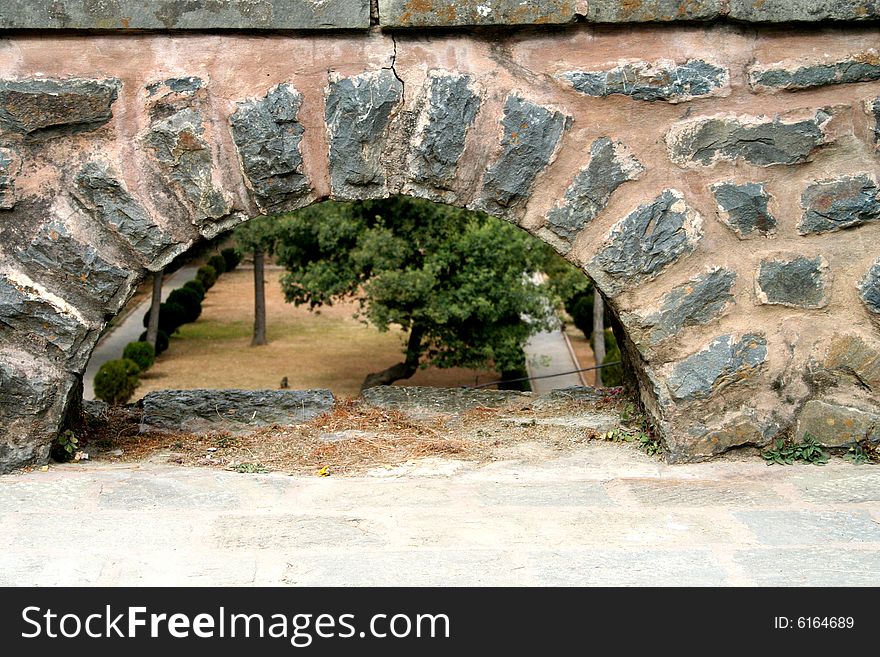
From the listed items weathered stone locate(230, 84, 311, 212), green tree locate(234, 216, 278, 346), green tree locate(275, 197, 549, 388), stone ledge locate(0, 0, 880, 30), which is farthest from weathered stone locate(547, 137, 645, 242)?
green tree locate(275, 197, 549, 388)

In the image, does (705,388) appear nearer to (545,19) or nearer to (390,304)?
(545,19)

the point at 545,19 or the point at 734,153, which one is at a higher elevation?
the point at 545,19

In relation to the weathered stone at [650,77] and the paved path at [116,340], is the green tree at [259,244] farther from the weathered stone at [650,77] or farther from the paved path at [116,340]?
the weathered stone at [650,77]

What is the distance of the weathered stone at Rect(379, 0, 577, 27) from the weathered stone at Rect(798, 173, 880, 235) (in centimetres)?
93

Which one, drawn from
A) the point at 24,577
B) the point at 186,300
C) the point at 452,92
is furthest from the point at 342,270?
the point at 24,577

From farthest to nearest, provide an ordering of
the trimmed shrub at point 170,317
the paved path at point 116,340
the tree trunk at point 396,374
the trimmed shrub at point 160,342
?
the trimmed shrub at point 170,317 < the trimmed shrub at point 160,342 < the paved path at point 116,340 < the tree trunk at point 396,374

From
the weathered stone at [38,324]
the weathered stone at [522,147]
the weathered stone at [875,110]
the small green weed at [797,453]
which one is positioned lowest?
the small green weed at [797,453]

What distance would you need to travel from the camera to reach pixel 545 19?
3201 mm

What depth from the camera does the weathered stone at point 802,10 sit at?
10.5ft

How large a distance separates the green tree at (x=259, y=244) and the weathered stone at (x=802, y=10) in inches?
310

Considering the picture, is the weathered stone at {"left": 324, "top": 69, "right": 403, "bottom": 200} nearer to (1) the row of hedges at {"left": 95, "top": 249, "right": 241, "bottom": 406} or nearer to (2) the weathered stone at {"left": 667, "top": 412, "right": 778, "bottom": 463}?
(2) the weathered stone at {"left": 667, "top": 412, "right": 778, "bottom": 463}

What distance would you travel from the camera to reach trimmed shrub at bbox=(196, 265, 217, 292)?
23337mm

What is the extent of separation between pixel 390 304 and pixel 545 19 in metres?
8.85

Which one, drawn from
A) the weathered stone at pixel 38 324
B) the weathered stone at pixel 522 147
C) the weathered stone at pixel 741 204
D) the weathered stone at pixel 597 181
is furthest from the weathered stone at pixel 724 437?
the weathered stone at pixel 38 324
